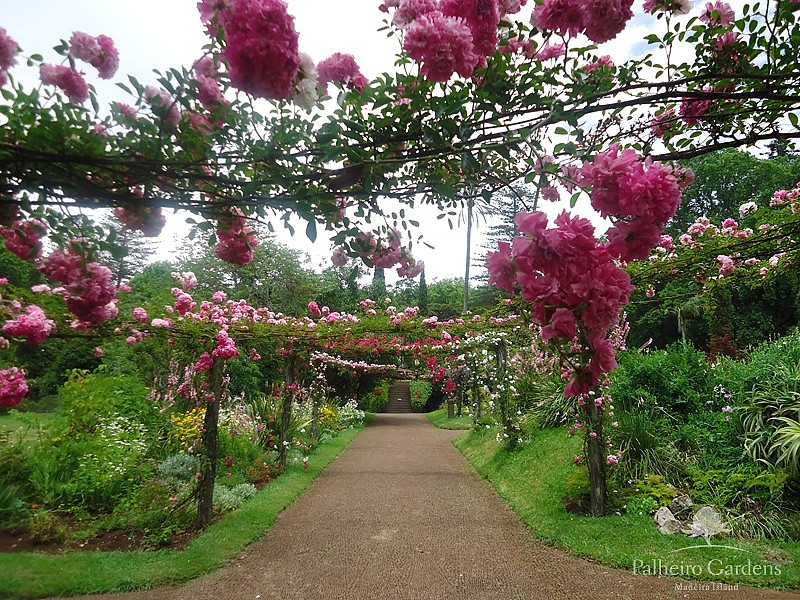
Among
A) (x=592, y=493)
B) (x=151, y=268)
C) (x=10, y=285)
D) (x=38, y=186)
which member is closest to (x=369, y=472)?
(x=592, y=493)

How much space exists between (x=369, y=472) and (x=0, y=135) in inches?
316

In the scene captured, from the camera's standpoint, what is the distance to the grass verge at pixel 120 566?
3518 millimetres

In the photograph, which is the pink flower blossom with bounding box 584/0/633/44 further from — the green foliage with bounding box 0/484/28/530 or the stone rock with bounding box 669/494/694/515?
the green foliage with bounding box 0/484/28/530

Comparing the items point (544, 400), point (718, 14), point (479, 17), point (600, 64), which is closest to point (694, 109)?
point (718, 14)

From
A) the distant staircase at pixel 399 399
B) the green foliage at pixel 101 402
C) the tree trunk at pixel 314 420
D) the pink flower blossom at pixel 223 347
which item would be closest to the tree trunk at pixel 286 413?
the green foliage at pixel 101 402

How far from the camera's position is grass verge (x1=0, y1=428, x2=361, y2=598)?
11.5 feet

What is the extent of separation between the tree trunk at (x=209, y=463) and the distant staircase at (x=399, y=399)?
2321 cm

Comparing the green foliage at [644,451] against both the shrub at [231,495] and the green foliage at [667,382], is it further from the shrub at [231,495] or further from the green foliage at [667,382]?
the shrub at [231,495]

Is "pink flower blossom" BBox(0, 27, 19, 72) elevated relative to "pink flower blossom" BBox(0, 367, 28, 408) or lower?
elevated

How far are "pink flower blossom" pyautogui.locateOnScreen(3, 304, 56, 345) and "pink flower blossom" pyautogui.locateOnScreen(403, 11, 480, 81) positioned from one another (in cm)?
271

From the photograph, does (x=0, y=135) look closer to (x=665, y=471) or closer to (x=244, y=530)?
(x=244, y=530)

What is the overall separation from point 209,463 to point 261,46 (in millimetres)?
4977

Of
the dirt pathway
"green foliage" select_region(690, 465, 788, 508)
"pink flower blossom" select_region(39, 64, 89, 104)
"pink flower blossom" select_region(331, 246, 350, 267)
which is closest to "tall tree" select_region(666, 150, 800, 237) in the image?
"green foliage" select_region(690, 465, 788, 508)

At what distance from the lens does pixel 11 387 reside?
332cm
